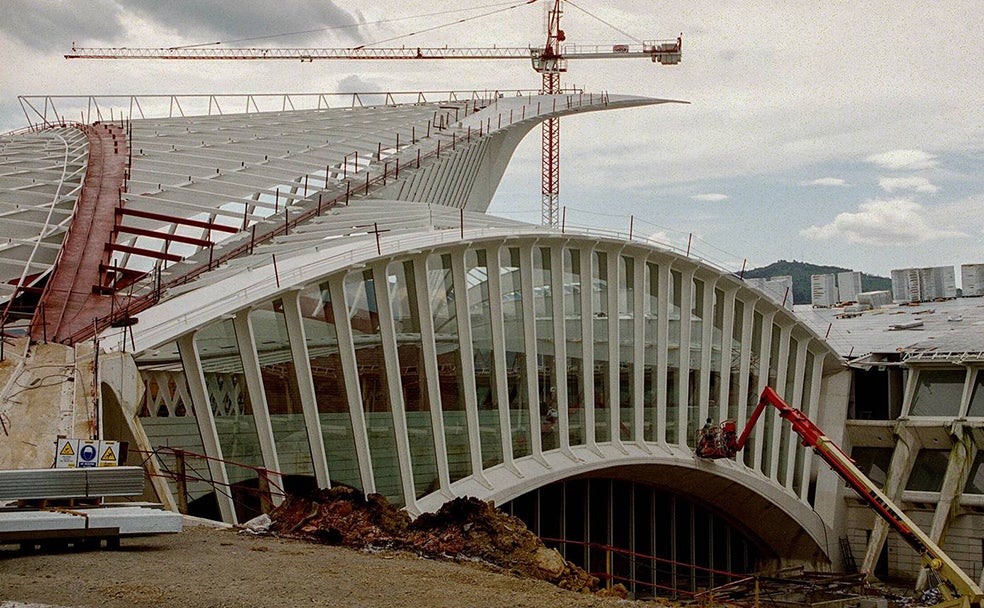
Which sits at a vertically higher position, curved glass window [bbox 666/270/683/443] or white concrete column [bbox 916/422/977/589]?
curved glass window [bbox 666/270/683/443]

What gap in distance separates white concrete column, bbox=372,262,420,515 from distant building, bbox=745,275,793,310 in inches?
618

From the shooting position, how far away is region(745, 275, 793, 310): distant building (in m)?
34.6

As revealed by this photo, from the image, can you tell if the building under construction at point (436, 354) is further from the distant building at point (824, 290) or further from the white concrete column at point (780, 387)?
the distant building at point (824, 290)

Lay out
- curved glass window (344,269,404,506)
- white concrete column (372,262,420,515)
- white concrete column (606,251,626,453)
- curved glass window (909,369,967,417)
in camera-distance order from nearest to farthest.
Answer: curved glass window (344,269,404,506)
white concrete column (372,262,420,515)
white concrete column (606,251,626,453)
curved glass window (909,369,967,417)

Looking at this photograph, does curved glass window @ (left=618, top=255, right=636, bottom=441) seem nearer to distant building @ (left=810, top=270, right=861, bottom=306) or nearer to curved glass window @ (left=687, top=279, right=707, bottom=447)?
curved glass window @ (left=687, top=279, right=707, bottom=447)

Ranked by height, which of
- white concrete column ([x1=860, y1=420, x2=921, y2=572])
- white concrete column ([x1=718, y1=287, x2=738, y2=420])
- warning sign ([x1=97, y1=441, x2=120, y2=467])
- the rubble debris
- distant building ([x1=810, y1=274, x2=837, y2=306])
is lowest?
white concrete column ([x1=860, y1=420, x2=921, y2=572])

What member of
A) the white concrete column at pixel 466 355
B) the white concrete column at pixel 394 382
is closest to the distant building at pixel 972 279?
the white concrete column at pixel 466 355

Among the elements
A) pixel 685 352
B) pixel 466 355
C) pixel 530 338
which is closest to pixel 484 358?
pixel 466 355

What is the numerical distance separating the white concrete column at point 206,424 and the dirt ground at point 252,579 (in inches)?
177

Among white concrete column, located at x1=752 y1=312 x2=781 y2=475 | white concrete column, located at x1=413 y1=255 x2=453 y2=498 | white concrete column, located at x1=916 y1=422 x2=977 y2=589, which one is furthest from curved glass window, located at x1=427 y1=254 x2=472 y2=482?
white concrete column, located at x1=916 y1=422 x2=977 y2=589

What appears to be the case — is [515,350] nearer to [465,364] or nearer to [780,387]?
[465,364]

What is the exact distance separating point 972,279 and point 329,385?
41.5 m

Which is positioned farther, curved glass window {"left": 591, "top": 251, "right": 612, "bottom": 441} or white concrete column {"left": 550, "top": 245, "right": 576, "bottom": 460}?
curved glass window {"left": 591, "top": 251, "right": 612, "bottom": 441}

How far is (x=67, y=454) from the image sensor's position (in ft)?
44.1
